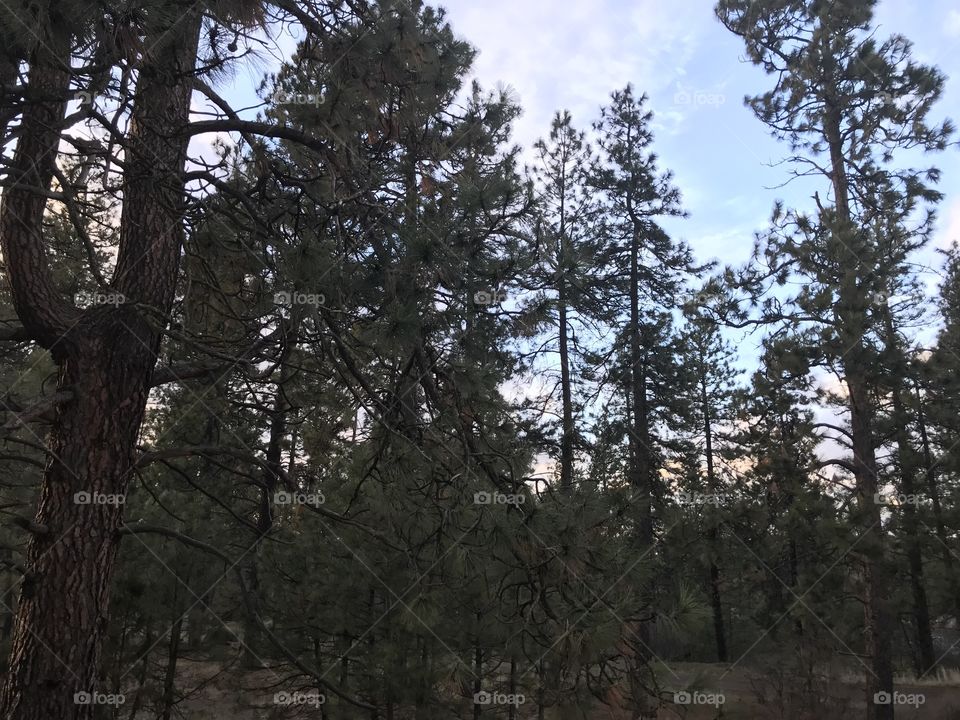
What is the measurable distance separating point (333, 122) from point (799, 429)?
31.2 ft

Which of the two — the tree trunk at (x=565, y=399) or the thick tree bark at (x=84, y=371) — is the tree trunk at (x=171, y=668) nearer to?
the thick tree bark at (x=84, y=371)

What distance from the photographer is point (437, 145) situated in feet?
17.4

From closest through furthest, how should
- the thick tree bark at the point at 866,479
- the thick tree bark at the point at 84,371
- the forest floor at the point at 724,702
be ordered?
the thick tree bark at the point at 84,371 → the forest floor at the point at 724,702 → the thick tree bark at the point at 866,479

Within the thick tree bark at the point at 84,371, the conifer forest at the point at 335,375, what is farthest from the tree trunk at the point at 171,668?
the thick tree bark at the point at 84,371

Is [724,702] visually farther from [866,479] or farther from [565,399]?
[565,399]

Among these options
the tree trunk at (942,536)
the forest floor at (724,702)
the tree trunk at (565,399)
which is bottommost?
the forest floor at (724,702)

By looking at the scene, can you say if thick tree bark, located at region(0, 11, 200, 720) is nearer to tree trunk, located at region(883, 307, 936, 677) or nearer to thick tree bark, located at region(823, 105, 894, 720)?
→ thick tree bark, located at region(823, 105, 894, 720)

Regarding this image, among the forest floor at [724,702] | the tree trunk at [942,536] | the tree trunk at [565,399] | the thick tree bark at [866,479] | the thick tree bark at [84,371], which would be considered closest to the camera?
the thick tree bark at [84,371]

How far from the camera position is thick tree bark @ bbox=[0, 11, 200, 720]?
3.56m

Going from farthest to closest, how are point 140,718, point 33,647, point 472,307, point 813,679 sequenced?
point 813,679
point 140,718
point 472,307
point 33,647

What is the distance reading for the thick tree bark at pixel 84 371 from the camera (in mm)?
3564

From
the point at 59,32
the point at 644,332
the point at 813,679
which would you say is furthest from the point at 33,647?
the point at 644,332

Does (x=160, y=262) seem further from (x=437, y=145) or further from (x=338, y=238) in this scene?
(x=437, y=145)

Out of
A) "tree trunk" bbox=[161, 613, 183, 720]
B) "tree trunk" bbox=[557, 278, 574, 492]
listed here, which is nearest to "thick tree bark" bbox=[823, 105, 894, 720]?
"tree trunk" bbox=[557, 278, 574, 492]
